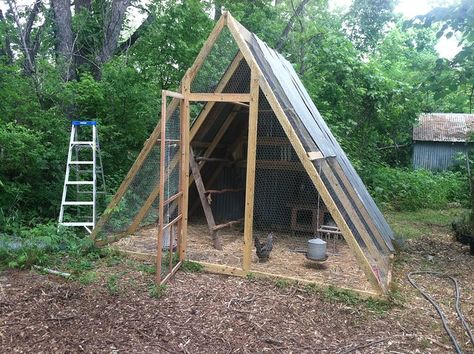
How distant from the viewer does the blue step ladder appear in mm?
6070

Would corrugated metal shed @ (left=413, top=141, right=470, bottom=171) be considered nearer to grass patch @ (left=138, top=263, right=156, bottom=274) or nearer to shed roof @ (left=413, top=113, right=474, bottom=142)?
shed roof @ (left=413, top=113, right=474, bottom=142)

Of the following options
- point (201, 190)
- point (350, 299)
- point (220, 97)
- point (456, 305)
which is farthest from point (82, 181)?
point (456, 305)

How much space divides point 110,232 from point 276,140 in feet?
9.95

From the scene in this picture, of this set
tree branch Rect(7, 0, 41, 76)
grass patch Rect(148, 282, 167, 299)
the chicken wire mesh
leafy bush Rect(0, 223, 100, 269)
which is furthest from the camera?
tree branch Rect(7, 0, 41, 76)

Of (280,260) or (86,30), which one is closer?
(280,260)

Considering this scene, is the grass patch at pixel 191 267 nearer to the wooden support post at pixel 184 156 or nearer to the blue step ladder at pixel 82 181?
the wooden support post at pixel 184 156

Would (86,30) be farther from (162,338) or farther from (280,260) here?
(162,338)

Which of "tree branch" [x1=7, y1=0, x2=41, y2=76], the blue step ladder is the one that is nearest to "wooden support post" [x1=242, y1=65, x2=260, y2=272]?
the blue step ladder

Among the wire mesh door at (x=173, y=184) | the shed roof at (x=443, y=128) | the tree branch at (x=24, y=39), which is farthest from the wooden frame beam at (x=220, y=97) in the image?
the shed roof at (x=443, y=128)

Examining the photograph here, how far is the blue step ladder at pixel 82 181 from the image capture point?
6070 millimetres

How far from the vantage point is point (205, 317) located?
373cm

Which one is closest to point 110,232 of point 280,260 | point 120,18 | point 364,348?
point 280,260

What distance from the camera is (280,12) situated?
11.9 m

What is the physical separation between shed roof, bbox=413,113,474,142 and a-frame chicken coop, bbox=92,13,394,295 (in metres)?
12.9
